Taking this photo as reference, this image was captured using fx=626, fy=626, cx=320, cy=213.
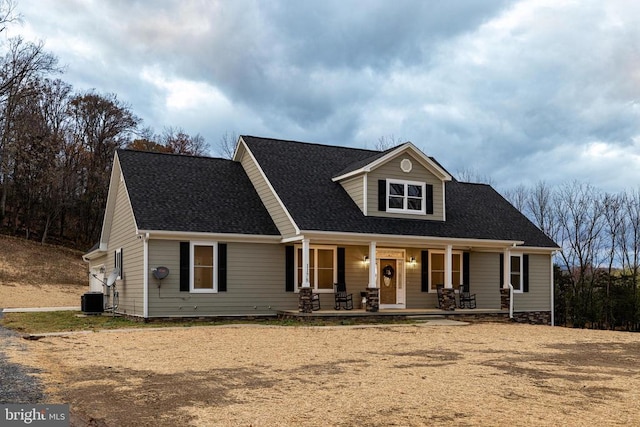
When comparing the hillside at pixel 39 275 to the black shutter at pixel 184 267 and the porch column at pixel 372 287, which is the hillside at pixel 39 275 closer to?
the black shutter at pixel 184 267

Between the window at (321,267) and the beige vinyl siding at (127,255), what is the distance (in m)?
4.93

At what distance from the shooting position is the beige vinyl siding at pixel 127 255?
18844mm

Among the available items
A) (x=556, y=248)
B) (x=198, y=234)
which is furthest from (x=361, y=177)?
(x=556, y=248)

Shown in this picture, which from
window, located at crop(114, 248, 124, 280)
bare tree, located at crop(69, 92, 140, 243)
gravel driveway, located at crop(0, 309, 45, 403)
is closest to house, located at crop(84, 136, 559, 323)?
window, located at crop(114, 248, 124, 280)

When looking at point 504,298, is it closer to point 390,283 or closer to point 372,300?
point 390,283

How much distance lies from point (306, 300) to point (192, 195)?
206 inches

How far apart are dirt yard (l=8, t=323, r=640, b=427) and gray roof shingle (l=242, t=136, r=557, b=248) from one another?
5534 mm

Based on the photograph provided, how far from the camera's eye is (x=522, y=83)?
27.1 meters

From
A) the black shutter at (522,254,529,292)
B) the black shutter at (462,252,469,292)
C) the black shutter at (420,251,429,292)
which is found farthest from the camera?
the black shutter at (522,254,529,292)

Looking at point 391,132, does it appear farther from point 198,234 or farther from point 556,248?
point 198,234

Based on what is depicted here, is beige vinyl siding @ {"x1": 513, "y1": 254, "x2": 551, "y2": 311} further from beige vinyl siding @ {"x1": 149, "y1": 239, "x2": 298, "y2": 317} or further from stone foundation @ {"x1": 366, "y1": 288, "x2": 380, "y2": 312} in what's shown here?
beige vinyl siding @ {"x1": 149, "y1": 239, "x2": 298, "y2": 317}

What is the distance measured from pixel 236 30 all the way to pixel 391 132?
22750 mm

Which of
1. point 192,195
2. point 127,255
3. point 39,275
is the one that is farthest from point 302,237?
point 39,275

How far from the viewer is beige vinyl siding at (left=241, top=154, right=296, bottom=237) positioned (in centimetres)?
1950
